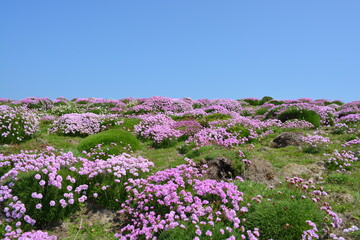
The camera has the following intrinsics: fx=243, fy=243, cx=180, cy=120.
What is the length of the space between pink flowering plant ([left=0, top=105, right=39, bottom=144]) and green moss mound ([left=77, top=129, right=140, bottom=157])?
366cm

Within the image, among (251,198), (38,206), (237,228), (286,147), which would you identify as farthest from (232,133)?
(38,206)

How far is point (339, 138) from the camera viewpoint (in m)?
14.7

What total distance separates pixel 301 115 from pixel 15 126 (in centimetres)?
2044

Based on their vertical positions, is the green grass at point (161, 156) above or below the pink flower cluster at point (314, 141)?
below

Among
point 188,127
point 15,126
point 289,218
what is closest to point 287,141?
point 188,127

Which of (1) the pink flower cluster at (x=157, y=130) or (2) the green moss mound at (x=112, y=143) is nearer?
(2) the green moss mound at (x=112, y=143)

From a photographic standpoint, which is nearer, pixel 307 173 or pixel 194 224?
pixel 194 224

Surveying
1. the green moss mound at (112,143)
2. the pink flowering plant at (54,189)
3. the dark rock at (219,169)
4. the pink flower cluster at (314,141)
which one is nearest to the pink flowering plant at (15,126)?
the green moss mound at (112,143)

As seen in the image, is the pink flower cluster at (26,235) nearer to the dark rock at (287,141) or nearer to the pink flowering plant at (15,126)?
the pink flowering plant at (15,126)

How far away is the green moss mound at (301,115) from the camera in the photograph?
63.9 ft

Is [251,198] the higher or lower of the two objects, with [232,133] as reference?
lower

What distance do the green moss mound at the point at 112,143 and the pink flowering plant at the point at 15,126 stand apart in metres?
3.66

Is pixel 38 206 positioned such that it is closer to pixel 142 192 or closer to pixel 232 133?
pixel 142 192

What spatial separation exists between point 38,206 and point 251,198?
529cm
